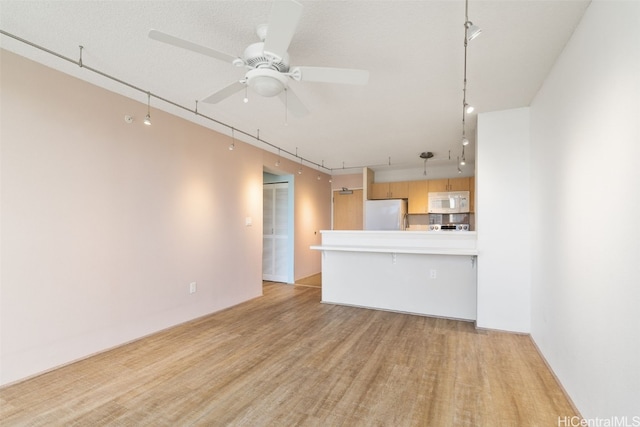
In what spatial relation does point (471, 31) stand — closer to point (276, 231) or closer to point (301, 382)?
point (301, 382)

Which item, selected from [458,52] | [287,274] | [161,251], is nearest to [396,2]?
[458,52]

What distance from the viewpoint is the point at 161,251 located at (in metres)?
3.40

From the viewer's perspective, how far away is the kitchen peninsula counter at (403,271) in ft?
12.6

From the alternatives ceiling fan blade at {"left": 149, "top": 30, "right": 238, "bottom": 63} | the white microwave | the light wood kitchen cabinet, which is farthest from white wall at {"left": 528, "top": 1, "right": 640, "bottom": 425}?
the light wood kitchen cabinet

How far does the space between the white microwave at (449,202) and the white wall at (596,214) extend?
332cm

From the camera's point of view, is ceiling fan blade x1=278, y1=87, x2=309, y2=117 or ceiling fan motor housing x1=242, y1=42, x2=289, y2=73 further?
ceiling fan blade x1=278, y1=87, x2=309, y2=117

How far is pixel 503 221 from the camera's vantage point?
337 centimetres

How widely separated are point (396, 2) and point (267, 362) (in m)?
2.93

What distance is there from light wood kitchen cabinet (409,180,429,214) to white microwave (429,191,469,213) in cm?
19

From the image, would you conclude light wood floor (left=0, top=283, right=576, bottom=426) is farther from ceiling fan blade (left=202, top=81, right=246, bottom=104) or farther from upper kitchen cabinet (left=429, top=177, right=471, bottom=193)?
upper kitchen cabinet (left=429, top=177, right=471, bottom=193)

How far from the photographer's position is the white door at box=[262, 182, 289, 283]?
20.5 ft

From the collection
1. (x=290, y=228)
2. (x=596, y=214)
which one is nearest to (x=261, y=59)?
(x=596, y=214)

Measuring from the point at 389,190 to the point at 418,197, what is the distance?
2.22ft

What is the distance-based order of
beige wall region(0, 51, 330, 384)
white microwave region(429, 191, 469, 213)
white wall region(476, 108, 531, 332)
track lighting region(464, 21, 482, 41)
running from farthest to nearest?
1. white microwave region(429, 191, 469, 213)
2. white wall region(476, 108, 531, 332)
3. beige wall region(0, 51, 330, 384)
4. track lighting region(464, 21, 482, 41)
